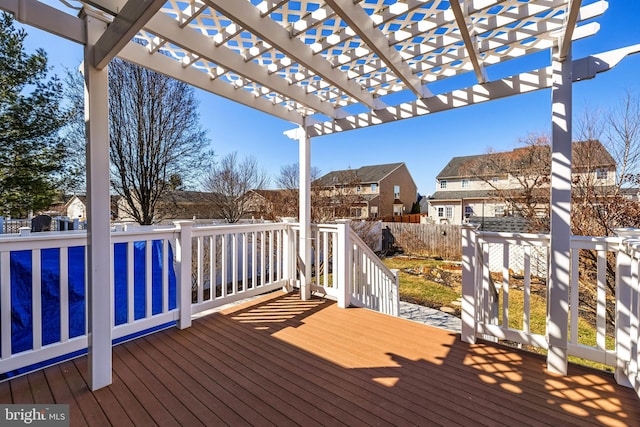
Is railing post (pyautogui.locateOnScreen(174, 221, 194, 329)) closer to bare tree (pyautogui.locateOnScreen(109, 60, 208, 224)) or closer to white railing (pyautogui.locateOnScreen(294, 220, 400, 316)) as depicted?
white railing (pyautogui.locateOnScreen(294, 220, 400, 316))

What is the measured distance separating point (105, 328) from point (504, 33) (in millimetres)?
3800

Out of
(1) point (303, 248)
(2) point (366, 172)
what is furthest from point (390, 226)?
(1) point (303, 248)

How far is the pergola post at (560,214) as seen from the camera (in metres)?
2.15

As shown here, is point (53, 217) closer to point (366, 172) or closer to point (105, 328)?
point (105, 328)

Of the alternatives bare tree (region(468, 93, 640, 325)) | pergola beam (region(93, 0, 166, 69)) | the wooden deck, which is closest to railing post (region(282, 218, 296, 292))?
the wooden deck

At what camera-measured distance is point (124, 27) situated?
162 cm

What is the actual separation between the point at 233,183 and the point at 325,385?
9.48 meters

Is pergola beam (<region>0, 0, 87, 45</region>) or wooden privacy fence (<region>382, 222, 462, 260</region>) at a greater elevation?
pergola beam (<region>0, 0, 87, 45</region>)

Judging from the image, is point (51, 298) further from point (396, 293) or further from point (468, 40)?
point (396, 293)

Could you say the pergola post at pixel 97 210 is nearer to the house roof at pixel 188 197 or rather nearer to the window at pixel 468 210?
the house roof at pixel 188 197

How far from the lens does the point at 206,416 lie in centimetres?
172

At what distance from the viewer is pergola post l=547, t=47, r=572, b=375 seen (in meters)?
2.15

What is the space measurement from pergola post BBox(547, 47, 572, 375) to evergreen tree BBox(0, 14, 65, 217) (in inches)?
381

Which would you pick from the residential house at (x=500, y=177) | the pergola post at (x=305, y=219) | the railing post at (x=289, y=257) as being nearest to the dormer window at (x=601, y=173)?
the residential house at (x=500, y=177)
